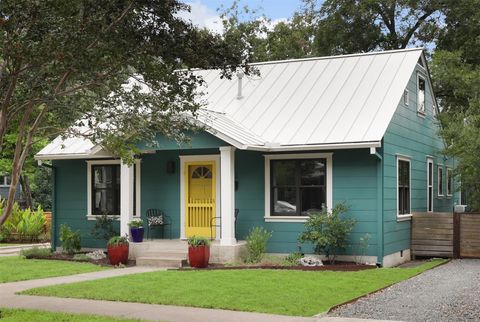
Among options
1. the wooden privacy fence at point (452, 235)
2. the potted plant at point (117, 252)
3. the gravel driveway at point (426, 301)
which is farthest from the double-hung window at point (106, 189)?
the gravel driveway at point (426, 301)

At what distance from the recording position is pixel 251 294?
36.9 ft

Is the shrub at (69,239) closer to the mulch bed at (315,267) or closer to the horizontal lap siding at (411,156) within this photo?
the mulch bed at (315,267)

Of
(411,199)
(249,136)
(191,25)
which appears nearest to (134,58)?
(191,25)

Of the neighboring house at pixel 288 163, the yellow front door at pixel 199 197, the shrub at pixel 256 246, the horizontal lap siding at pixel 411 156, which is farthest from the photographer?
the yellow front door at pixel 199 197

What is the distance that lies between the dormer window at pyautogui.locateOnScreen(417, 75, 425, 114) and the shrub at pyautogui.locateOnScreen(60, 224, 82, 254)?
1074 centimetres

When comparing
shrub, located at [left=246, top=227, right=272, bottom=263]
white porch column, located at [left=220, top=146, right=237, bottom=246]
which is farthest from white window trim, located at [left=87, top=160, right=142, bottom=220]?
shrub, located at [left=246, top=227, right=272, bottom=263]

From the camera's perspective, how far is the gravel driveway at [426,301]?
9625mm

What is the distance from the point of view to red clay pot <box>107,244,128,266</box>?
16469 millimetres

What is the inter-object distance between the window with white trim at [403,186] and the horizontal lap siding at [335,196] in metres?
1.89

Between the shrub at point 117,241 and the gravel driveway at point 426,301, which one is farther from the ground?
the shrub at point 117,241

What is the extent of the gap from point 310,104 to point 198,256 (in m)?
5.42

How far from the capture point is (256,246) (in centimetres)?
1609

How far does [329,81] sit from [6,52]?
12.3 m

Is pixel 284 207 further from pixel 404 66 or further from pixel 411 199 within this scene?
pixel 404 66
